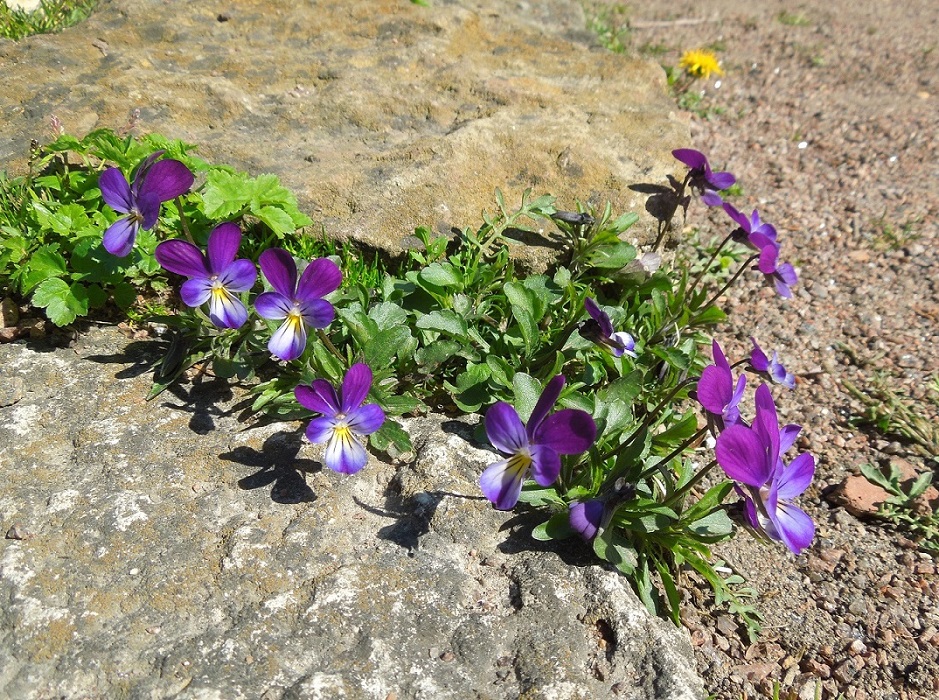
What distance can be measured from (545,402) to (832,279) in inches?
115

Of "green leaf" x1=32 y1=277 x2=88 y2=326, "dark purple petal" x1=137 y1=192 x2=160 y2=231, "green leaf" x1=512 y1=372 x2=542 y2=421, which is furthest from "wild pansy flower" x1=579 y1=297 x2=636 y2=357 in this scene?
"green leaf" x1=32 y1=277 x2=88 y2=326

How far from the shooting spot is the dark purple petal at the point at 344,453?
7.48ft

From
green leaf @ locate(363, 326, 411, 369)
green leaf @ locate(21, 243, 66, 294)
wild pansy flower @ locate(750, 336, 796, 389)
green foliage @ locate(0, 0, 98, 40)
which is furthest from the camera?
green foliage @ locate(0, 0, 98, 40)

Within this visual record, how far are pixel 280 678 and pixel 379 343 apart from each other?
3.83 ft

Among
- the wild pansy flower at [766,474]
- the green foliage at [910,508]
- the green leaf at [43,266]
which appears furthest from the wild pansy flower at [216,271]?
the green foliage at [910,508]

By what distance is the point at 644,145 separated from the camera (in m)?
4.02

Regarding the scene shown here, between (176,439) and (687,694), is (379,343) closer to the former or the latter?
(176,439)

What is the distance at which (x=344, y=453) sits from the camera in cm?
231

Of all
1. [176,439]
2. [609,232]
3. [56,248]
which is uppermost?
[609,232]

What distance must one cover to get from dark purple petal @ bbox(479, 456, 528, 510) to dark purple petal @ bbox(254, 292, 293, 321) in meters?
0.80

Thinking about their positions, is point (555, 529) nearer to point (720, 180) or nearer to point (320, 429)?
point (320, 429)

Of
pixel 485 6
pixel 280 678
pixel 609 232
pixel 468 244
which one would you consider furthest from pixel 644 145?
pixel 280 678

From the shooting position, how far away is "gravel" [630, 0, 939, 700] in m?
2.53

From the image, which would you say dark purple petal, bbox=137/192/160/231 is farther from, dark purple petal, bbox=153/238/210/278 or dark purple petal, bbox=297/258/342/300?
dark purple petal, bbox=297/258/342/300
